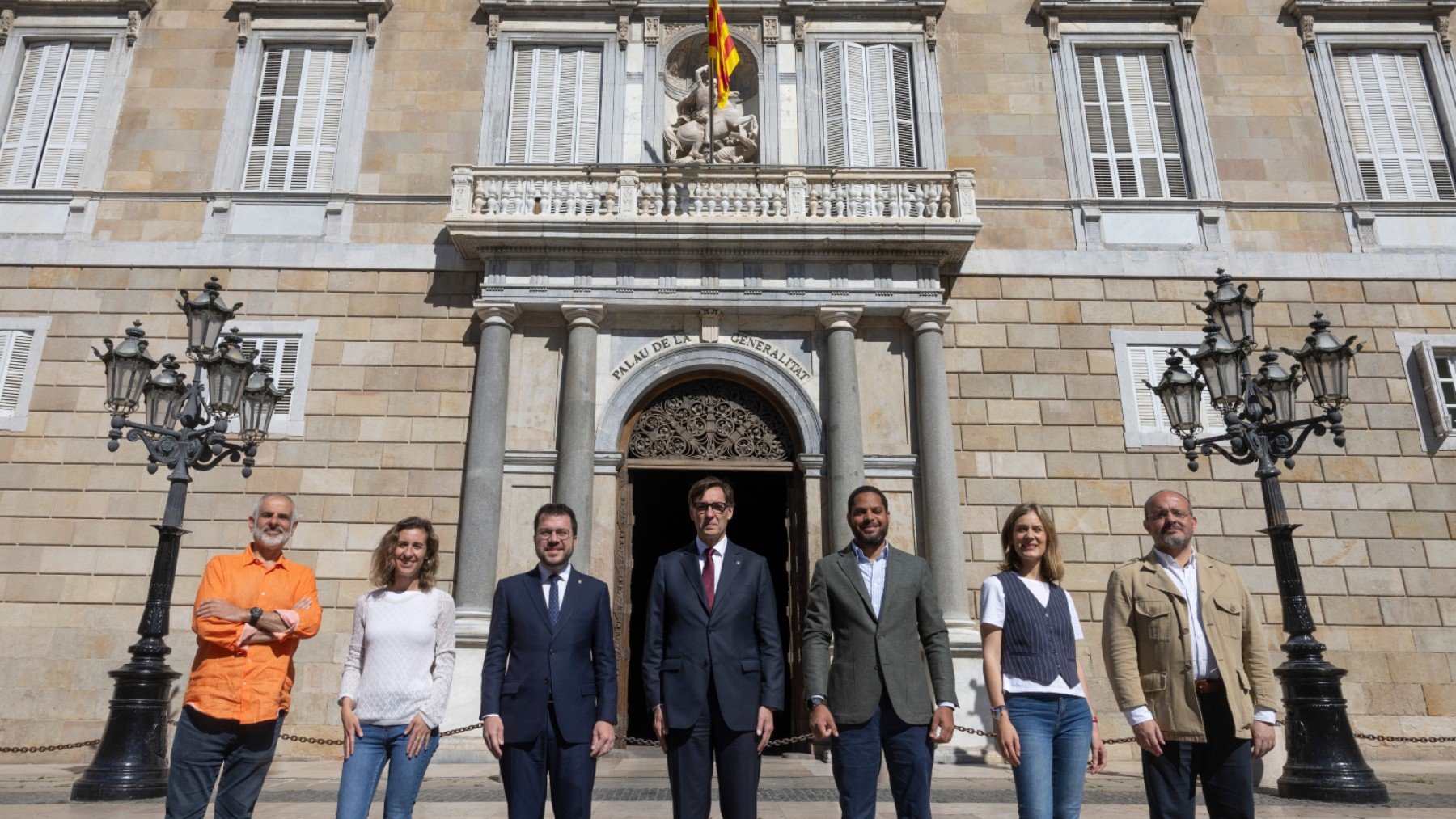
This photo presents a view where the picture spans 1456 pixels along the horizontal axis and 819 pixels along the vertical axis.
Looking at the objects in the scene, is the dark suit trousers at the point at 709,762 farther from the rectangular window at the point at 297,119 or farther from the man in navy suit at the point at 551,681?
the rectangular window at the point at 297,119

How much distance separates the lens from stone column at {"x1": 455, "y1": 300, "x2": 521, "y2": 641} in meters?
11.0

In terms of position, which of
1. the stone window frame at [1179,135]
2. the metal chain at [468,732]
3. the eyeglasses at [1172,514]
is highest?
the stone window frame at [1179,135]

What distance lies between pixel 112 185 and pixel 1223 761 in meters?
15.1

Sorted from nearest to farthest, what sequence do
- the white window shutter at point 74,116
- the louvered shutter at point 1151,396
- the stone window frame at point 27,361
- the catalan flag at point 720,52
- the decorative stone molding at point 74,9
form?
the stone window frame at point 27,361 < the louvered shutter at point 1151,396 < the catalan flag at point 720,52 < the white window shutter at point 74,116 < the decorative stone molding at point 74,9

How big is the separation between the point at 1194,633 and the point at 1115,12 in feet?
42.3

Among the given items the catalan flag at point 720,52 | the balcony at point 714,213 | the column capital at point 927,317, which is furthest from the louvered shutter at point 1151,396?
the catalan flag at point 720,52

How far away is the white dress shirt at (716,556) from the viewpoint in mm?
4602

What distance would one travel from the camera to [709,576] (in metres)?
4.61

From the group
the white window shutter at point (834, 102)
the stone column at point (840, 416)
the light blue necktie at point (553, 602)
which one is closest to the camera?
the light blue necktie at point (553, 602)

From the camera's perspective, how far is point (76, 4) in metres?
14.1

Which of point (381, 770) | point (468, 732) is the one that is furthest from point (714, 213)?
point (381, 770)

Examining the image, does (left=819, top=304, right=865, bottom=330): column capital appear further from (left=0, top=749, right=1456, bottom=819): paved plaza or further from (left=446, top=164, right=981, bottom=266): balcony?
(left=0, top=749, right=1456, bottom=819): paved plaza

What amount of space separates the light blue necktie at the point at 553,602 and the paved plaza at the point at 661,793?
10.1 ft

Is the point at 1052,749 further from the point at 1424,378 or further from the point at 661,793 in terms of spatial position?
→ the point at 1424,378
